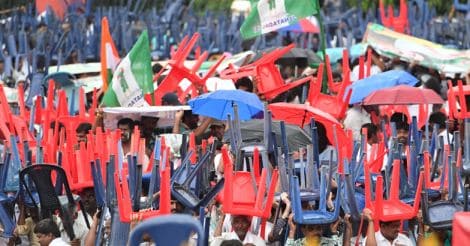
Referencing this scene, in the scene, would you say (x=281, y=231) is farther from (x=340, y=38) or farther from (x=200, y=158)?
(x=340, y=38)

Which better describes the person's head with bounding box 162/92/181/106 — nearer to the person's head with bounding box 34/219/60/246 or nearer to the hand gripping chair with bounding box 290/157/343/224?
the person's head with bounding box 34/219/60/246

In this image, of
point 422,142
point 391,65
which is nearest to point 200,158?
point 422,142

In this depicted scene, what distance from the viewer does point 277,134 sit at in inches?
450

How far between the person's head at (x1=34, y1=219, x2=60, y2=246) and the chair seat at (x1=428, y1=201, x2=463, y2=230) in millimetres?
2231

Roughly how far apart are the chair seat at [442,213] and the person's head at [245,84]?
447 centimetres

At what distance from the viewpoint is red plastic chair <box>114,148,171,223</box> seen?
940cm

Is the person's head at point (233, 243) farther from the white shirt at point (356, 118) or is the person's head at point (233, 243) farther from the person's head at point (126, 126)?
the white shirt at point (356, 118)

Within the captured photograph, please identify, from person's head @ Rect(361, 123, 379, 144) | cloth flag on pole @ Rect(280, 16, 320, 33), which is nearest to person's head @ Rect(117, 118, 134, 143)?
person's head @ Rect(361, 123, 379, 144)

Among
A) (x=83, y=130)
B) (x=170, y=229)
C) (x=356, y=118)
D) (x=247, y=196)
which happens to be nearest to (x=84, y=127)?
(x=83, y=130)

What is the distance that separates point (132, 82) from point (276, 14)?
178cm

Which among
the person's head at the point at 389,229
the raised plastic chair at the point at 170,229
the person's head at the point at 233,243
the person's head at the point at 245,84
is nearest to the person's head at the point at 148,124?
the person's head at the point at 245,84

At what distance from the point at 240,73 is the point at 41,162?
3704 millimetres

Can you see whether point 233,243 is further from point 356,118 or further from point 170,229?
point 356,118

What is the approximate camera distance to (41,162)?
36.4 feet
